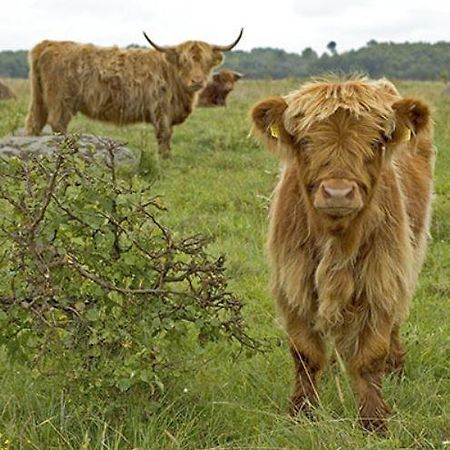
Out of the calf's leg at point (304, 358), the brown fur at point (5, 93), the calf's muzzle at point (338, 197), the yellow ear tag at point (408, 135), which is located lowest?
the calf's leg at point (304, 358)

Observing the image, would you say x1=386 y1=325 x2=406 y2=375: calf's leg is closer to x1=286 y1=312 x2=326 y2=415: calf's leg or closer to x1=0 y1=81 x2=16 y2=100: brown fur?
x1=286 y1=312 x2=326 y2=415: calf's leg

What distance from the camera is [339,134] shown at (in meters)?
3.30

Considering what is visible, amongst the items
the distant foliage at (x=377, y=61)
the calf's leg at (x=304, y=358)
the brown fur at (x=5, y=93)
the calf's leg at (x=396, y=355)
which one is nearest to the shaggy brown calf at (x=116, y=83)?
the calf's leg at (x=396, y=355)

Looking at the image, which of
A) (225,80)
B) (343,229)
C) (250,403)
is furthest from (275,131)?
(225,80)

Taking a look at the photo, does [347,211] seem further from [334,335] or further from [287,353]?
[287,353]

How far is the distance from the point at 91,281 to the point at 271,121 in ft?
3.16

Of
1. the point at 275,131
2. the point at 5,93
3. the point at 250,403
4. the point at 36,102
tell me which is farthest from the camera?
the point at 5,93

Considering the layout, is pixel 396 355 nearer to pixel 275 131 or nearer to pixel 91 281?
pixel 275 131

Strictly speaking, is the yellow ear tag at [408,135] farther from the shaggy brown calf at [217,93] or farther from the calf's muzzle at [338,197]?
the shaggy brown calf at [217,93]

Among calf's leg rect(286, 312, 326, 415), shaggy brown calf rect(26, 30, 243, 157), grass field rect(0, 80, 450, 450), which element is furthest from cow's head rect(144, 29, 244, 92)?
calf's leg rect(286, 312, 326, 415)

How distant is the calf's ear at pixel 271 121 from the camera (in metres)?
3.53

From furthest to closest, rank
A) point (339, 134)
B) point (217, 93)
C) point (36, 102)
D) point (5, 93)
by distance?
1. point (217, 93)
2. point (5, 93)
3. point (36, 102)
4. point (339, 134)

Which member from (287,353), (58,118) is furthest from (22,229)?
(58,118)

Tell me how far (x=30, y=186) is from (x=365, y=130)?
4.35ft
